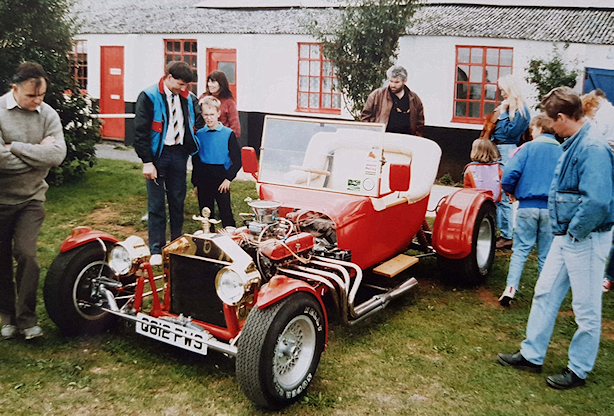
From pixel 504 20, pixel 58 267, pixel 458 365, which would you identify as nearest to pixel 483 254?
pixel 458 365

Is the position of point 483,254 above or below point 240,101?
below

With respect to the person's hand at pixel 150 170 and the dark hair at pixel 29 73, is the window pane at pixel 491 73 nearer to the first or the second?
the person's hand at pixel 150 170

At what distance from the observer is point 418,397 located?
3.98 metres

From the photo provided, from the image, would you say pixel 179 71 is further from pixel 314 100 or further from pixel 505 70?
pixel 314 100

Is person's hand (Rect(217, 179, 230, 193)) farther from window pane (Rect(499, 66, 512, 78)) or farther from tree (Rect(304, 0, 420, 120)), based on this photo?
window pane (Rect(499, 66, 512, 78))

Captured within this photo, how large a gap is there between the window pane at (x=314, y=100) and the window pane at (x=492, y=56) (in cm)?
369

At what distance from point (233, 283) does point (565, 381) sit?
2220mm

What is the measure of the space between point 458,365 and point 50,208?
611cm

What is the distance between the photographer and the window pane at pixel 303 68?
13711mm

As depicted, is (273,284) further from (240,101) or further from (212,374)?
(240,101)

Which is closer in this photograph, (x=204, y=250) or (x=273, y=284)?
(x=273, y=284)

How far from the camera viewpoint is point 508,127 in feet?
23.4

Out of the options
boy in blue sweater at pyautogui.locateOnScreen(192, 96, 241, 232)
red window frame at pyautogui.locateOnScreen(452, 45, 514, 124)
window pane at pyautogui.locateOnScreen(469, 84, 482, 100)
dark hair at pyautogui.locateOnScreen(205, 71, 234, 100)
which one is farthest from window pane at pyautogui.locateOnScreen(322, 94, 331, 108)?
boy in blue sweater at pyautogui.locateOnScreen(192, 96, 241, 232)

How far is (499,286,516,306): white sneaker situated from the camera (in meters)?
5.55
